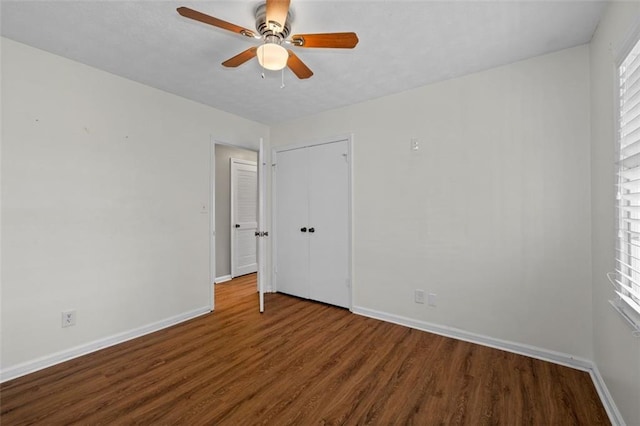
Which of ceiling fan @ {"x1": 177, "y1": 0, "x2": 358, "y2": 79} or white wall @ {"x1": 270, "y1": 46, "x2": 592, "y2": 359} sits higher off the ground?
ceiling fan @ {"x1": 177, "y1": 0, "x2": 358, "y2": 79}

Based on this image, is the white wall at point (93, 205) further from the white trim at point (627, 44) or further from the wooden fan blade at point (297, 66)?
the white trim at point (627, 44)

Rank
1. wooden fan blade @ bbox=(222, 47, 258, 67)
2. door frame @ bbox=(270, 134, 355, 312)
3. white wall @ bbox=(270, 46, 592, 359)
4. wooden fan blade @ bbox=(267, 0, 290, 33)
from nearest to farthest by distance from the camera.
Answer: wooden fan blade @ bbox=(267, 0, 290, 33) < wooden fan blade @ bbox=(222, 47, 258, 67) < white wall @ bbox=(270, 46, 592, 359) < door frame @ bbox=(270, 134, 355, 312)

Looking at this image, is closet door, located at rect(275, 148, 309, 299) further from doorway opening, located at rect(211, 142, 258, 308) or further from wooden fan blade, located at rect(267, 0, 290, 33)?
wooden fan blade, located at rect(267, 0, 290, 33)

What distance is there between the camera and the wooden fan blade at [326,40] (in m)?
1.64

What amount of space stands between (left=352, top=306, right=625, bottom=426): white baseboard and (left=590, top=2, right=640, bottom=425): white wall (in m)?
0.08

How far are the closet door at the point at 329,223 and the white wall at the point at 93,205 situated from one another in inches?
53.1

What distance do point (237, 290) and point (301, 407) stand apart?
2.77m

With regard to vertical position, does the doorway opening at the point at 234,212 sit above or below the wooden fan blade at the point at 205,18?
below

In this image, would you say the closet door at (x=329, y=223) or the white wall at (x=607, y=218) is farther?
the closet door at (x=329, y=223)

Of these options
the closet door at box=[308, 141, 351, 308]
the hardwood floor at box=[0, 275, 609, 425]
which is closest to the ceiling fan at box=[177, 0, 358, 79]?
the closet door at box=[308, 141, 351, 308]

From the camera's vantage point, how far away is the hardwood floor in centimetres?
169

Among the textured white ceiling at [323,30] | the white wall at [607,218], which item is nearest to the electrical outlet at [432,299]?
the white wall at [607,218]

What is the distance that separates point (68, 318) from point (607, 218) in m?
4.10

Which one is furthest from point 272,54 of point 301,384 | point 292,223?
point 292,223
